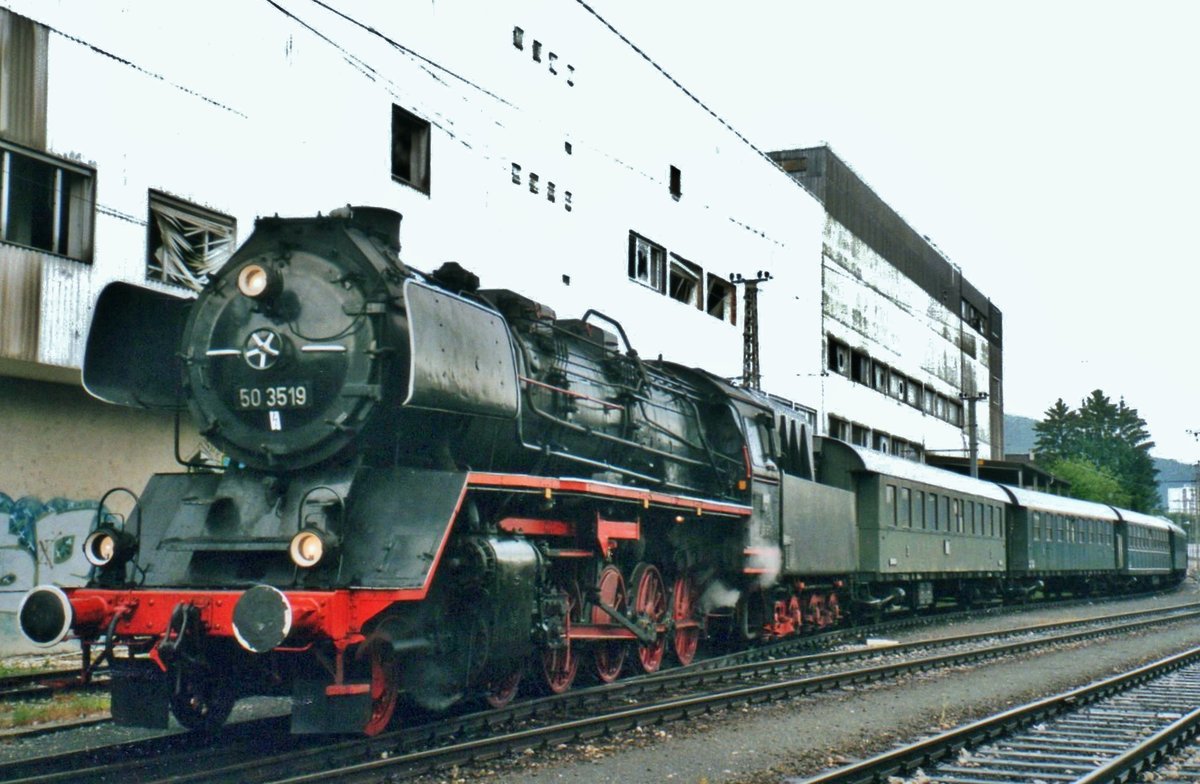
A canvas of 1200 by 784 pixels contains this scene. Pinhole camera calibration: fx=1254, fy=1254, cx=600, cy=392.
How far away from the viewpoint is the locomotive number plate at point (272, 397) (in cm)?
893

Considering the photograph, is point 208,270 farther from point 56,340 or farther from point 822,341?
point 822,341

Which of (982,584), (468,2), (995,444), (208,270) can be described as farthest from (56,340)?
(995,444)

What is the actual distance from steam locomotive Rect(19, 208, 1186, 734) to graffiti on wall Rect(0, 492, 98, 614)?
21.9 feet

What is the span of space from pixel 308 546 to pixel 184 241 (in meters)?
9.39

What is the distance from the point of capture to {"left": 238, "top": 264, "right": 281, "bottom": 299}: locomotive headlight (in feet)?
29.1

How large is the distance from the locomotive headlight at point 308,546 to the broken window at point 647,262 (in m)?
20.3

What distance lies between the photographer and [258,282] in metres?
8.89

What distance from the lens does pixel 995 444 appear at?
6297 centimetres

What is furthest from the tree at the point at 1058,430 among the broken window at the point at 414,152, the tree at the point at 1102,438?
the broken window at the point at 414,152

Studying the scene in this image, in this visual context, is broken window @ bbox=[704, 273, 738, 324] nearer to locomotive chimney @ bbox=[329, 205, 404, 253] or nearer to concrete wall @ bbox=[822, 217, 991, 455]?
concrete wall @ bbox=[822, 217, 991, 455]

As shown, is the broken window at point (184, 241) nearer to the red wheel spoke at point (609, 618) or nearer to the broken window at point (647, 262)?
the red wheel spoke at point (609, 618)

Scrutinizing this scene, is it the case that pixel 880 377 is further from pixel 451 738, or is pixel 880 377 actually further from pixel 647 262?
pixel 451 738

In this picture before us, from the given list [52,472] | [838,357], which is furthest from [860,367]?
[52,472]

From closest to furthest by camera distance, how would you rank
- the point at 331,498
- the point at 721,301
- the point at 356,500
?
the point at 331,498, the point at 356,500, the point at 721,301
